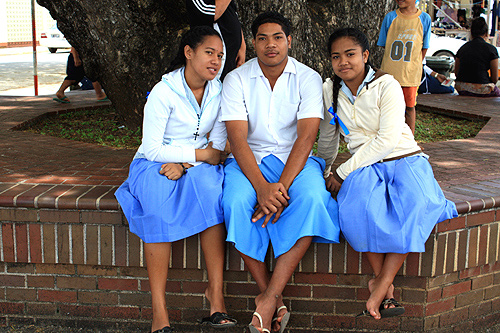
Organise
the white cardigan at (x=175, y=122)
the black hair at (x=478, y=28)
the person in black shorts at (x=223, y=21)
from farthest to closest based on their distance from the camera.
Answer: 1. the black hair at (x=478, y=28)
2. the person in black shorts at (x=223, y=21)
3. the white cardigan at (x=175, y=122)

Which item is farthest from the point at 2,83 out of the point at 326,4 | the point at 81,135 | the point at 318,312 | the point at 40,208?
the point at 318,312

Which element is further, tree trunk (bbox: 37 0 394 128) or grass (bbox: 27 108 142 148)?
grass (bbox: 27 108 142 148)

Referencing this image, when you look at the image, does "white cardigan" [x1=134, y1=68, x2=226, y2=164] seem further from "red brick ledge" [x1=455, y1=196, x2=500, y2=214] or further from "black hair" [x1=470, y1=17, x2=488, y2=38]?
"black hair" [x1=470, y1=17, x2=488, y2=38]

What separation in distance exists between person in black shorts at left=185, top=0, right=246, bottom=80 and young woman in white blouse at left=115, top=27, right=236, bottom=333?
328 mm

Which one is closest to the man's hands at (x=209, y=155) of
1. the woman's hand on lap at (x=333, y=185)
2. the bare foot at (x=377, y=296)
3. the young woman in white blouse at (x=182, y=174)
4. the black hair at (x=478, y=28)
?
the young woman in white blouse at (x=182, y=174)

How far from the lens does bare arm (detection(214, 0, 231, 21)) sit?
349 centimetres

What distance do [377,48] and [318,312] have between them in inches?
141

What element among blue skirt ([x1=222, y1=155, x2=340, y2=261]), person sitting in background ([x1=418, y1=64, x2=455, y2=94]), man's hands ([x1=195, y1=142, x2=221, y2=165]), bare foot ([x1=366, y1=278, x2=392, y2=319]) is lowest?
bare foot ([x1=366, y1=278, x2=392, y2=319])

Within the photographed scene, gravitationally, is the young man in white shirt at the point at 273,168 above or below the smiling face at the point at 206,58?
below

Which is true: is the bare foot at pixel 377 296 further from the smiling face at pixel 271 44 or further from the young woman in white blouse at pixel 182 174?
the smiling face at pixel 271 44

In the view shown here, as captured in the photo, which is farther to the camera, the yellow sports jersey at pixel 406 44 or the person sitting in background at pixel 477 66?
the person sitting in background at pixel 477 66

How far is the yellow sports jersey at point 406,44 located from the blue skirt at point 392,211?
7.70 ft

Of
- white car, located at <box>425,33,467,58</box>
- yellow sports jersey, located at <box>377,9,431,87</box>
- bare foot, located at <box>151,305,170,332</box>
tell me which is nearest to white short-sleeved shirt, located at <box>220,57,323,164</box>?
bare foot, located at <box>151,305,170,332</box>

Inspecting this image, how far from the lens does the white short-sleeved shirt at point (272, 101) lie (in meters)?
3.26
